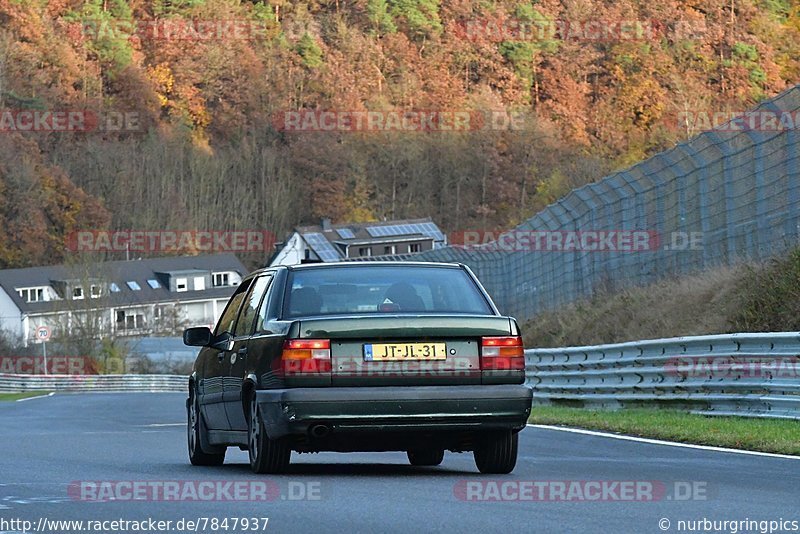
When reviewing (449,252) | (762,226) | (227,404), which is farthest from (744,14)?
(227,404)

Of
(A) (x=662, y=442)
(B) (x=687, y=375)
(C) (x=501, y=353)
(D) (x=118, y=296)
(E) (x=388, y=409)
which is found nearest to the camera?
(E) (x=388, y=409)

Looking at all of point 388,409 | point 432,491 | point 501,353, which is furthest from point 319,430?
point 501,353

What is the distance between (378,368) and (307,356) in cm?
46

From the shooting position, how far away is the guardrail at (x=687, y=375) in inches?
616

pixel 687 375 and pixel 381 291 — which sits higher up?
pixel 381 291

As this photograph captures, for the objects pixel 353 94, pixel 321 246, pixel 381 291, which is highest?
pixel 353 94

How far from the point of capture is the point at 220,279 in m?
116

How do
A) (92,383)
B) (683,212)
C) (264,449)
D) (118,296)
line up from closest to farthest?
1. (264,449)
2. (683,212)
3. (92,383)
4. (118,296)

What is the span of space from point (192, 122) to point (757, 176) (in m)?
107

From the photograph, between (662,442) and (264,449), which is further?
(662,442)

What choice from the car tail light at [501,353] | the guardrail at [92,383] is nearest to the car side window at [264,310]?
the car tail light at [501,353]

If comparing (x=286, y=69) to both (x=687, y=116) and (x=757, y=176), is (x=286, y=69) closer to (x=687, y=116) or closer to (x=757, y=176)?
(x=687, y=116)

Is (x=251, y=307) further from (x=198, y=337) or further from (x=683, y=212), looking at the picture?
(x=683, y=212)

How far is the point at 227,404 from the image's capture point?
11336 millimetres
